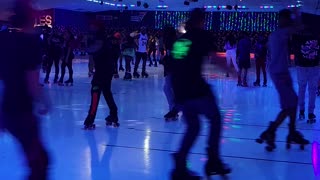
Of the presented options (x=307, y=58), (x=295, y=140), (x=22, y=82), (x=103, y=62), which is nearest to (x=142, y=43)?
(x=307, y=58)

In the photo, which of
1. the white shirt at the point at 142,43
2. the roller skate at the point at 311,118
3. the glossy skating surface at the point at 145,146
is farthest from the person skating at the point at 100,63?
the white shirt at the point at 142,43

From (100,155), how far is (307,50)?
10.2 ft

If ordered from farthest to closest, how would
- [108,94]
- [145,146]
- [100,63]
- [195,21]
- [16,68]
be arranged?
[108,94]
[100,63]
[145,146]
[195,21]
[16,68]

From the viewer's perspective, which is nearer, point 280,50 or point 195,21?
point 195,21

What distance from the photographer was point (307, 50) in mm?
5852

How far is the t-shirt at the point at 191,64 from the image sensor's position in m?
3.49

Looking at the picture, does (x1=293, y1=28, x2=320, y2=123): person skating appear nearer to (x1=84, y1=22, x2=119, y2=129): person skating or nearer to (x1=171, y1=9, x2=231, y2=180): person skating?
(x1=84, y1=22, x2=119, y2=129): person skating

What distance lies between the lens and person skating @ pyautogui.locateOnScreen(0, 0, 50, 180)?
9.43 ft

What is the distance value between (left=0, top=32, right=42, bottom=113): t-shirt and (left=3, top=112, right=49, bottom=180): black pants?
0.05 metres

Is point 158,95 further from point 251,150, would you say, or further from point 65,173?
point 65,173

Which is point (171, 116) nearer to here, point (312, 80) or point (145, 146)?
point (145, 146)

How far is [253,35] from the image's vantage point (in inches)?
1230

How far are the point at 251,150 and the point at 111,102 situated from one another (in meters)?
1.91

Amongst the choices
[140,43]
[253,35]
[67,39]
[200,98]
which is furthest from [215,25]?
[200,98]
